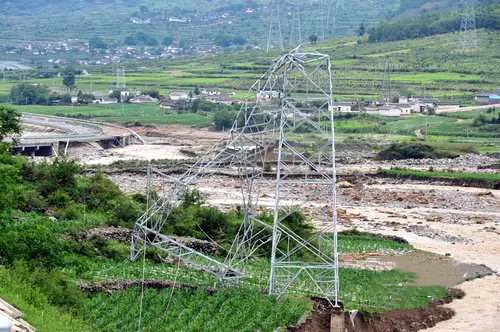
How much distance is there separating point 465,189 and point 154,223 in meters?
32.3

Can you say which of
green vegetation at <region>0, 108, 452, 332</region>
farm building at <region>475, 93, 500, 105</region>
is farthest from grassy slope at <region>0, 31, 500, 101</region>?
green vegetation at <region>0, 108, 452, 332</region>

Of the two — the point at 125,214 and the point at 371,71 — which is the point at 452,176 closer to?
the point at 125,214

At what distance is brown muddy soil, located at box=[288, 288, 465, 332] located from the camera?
31359 mm

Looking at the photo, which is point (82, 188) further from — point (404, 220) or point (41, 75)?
point (41, 75)

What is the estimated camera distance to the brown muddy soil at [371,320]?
31359mm

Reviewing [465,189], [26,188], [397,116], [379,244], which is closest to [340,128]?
[397,116]

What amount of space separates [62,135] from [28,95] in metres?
37.6

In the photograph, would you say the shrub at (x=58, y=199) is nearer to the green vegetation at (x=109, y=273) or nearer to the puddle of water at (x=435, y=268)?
the green vegetation at (x=109, y=273)

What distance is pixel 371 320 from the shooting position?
109ft

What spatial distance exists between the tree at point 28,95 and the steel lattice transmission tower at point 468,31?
47.0 metres

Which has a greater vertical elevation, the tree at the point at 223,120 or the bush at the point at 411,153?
the bush at the point at 411,153

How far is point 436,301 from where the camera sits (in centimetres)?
3791

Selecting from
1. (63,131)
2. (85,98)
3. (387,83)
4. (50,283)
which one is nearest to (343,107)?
(387,83)

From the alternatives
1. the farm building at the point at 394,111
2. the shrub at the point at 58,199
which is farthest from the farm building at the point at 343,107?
the shrub at the point at 58,199
